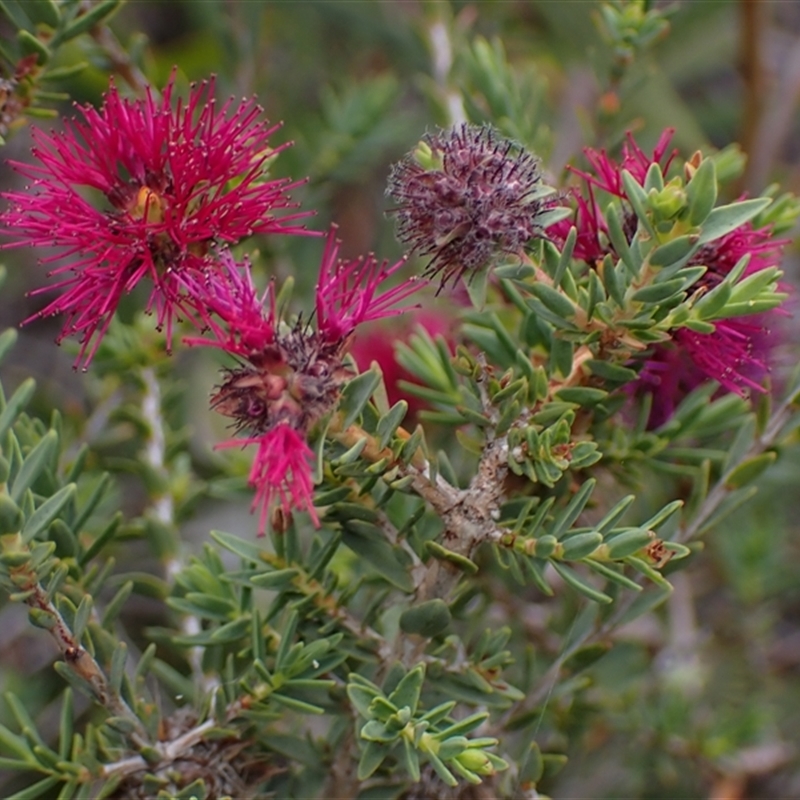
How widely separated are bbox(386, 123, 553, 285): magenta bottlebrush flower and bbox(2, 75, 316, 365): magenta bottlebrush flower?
0.08m

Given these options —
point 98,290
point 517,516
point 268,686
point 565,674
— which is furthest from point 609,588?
point 98,290

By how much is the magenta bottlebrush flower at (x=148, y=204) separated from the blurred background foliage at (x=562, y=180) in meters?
0.29

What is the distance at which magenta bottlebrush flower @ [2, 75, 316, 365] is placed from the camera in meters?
0.62

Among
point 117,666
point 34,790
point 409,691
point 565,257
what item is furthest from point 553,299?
point 34,790

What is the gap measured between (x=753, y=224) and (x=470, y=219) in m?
0.27

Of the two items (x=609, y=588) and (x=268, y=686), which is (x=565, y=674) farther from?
(x=268, y=686)

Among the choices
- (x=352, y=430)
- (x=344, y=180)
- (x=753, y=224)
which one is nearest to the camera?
(x=352, y=430)

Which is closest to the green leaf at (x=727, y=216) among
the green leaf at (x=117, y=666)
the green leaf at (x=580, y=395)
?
the green leaf at (x=580, y=395)

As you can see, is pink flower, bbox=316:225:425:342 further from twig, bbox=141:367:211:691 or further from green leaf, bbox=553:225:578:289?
twig, bbox=141:367:211:691

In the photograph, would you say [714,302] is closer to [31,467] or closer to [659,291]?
[659,291]

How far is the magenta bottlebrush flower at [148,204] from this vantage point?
0.62 meters

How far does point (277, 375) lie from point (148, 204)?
6.5 inches

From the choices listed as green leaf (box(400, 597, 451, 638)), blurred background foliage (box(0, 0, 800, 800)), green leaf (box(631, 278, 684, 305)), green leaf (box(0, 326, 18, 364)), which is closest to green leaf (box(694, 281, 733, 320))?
green leaf (box(631, 278, 684, 305))

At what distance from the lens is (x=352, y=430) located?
1.91ft
